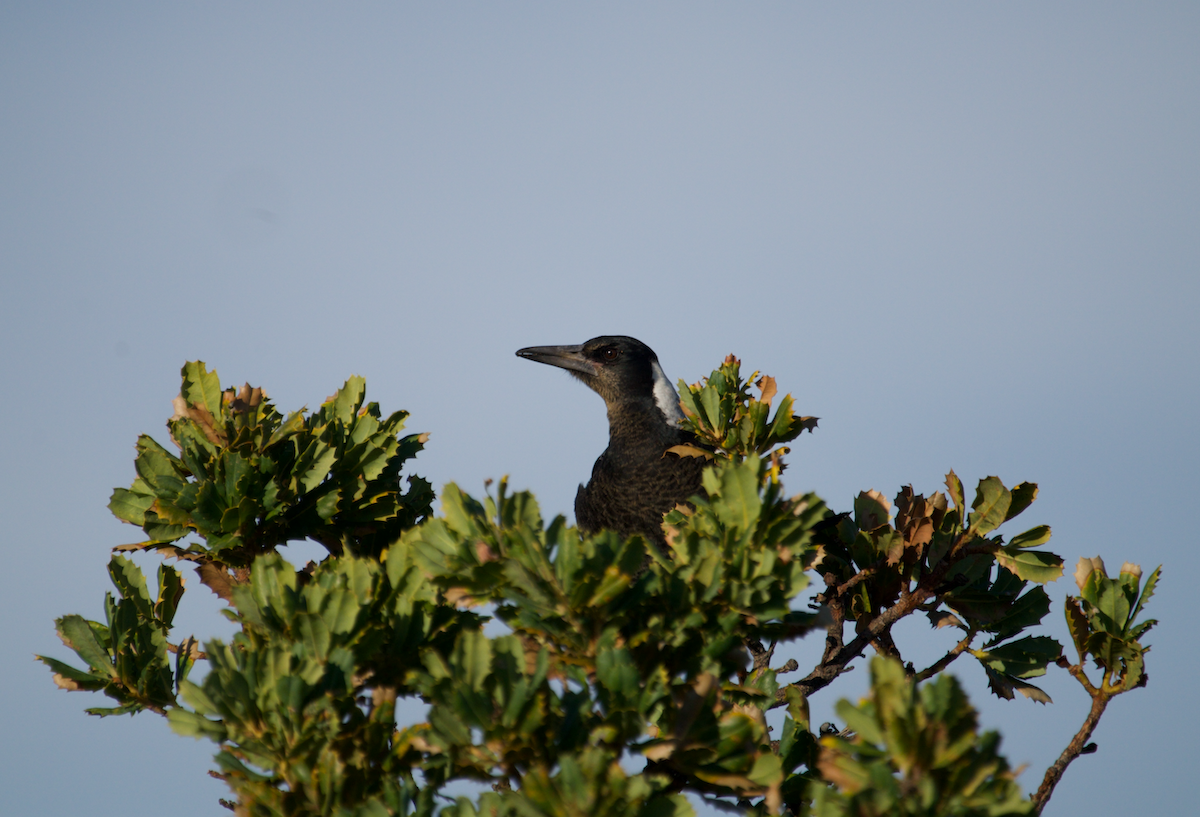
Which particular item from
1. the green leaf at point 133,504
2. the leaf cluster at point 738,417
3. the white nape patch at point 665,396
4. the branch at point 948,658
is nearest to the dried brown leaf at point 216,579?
the green leaf at point 133,504

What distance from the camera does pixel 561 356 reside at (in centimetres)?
A: 720

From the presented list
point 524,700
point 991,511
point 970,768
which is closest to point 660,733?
point 524,700

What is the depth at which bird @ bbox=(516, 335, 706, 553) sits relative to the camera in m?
5.41

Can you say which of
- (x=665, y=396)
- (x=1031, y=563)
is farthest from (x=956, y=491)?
(x=665, y=396)

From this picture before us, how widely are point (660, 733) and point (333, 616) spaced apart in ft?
2.57

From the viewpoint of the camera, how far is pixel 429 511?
12.7ft

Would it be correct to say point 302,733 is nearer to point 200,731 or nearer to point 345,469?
point 200,731

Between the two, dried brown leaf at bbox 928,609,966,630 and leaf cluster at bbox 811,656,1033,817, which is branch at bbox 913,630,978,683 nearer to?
dried brown leaf at bbox 928,609,966,630

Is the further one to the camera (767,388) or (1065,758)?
(767,388)

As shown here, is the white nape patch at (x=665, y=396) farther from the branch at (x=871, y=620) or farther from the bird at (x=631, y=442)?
the branch at (x=871, y=620)

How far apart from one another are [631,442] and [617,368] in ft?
3.05

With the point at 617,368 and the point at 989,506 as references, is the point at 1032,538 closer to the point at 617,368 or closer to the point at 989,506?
the point at 989,506

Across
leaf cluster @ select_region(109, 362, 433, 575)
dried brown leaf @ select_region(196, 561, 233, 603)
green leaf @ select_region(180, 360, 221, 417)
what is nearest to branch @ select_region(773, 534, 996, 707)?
leaf cluster @ select_region(109, 362, 433, 575)

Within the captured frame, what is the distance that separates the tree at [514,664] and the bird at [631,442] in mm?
2071
